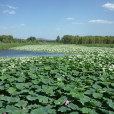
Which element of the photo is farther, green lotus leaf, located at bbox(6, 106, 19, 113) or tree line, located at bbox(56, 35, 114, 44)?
tree line, located at bbox(56, 35, 114, 44)

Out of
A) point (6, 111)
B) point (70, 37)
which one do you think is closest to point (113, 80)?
point (6, 111)

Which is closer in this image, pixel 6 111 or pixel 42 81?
pixel 6 111

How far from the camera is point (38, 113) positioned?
1.66 m

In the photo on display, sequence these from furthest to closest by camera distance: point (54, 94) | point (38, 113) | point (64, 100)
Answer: point (54, 94), point (64, 100), point (38, 113)

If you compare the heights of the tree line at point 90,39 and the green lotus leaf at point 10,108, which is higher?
the tree line at point 90,39

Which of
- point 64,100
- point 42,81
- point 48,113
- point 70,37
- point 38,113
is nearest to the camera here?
point 38,113

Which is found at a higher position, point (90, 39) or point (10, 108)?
point (90, 39)

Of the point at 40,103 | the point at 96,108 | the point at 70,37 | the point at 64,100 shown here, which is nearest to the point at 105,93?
the point at 96,108

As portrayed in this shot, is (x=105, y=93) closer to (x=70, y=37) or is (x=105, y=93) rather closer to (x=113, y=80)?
(x=113, y=80)

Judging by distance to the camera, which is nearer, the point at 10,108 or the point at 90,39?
the point at 10,108

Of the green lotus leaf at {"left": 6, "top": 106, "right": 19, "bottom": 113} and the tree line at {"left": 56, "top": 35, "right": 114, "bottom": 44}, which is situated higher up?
the tree line at {"left": 56, "top": 35, "right": 114, "bottom": 44}

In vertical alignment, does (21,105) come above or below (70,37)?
below

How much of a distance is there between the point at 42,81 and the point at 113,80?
1.56 meters

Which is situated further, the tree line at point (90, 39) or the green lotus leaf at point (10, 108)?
the tree line at point (90, 39)
